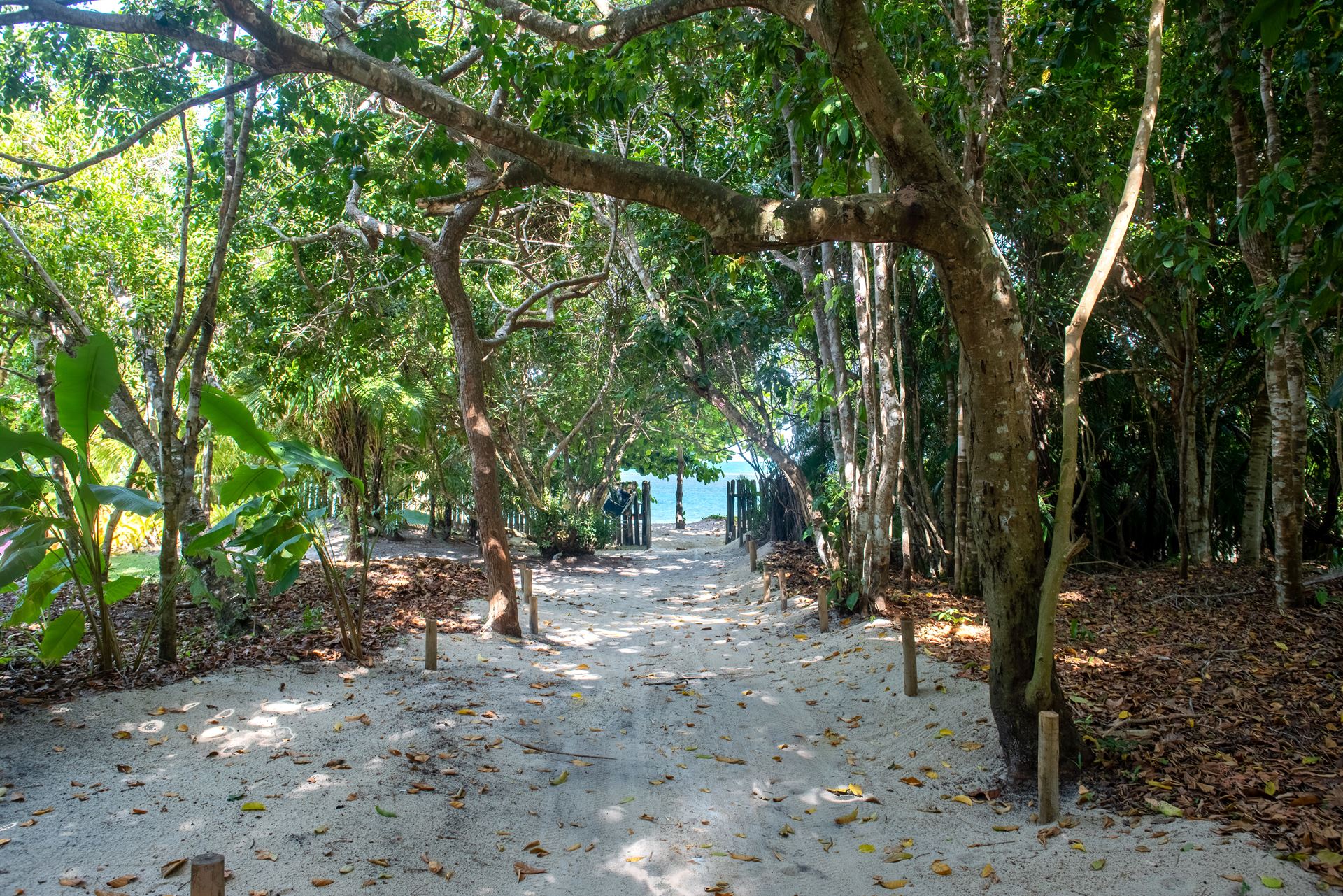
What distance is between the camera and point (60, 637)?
560 centimetres

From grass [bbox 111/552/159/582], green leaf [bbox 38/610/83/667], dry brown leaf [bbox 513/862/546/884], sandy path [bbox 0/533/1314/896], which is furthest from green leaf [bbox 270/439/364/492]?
grass [bbox 111/552/159/582]

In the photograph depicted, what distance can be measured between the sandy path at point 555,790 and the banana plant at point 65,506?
0.78m

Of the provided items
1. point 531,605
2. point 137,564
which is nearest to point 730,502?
point 531,605

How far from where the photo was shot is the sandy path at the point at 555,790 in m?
3.90

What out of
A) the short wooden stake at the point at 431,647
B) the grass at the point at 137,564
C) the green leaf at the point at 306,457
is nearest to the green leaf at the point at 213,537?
the green leaf at the point at 306,457

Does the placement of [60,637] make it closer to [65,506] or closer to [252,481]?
[65,506]

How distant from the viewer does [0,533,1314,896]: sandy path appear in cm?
390

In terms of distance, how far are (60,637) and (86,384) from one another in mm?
1668

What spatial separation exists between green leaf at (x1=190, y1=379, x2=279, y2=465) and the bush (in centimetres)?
970

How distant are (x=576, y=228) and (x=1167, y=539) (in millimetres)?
9406

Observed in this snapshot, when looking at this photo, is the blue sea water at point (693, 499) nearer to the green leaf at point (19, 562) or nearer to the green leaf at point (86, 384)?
the green leaf at point (86, 384)

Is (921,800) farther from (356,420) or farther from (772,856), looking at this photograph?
(356,420)

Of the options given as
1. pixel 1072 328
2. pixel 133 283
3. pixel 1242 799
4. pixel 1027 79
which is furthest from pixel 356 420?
pixel 1242 799

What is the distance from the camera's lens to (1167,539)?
11102 mm
